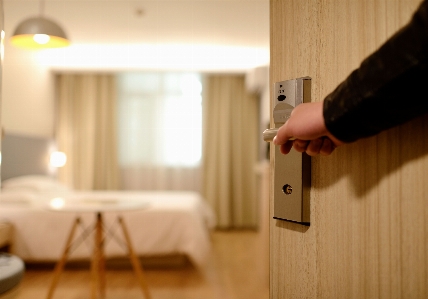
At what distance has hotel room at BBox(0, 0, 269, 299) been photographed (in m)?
3.32

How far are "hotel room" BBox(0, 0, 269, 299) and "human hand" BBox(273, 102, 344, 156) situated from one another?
1.65 meters

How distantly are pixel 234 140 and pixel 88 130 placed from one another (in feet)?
7.52

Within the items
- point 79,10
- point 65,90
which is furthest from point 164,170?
point 79,10

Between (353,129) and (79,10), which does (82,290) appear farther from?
(353,129)

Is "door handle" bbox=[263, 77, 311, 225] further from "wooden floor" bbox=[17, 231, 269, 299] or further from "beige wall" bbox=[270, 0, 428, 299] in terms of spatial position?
"wooden floor" bbox=[17, 231, 269, 299]

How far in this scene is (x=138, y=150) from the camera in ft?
19.8

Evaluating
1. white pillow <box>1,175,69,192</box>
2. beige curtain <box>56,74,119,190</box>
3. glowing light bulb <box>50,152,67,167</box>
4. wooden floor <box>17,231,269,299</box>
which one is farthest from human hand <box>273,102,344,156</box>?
beige curtain <box>56,74,119,190</box>

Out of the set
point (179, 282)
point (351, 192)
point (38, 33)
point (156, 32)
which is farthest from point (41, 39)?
point (351, 192)

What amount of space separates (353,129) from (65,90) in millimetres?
6088

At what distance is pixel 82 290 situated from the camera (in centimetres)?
302

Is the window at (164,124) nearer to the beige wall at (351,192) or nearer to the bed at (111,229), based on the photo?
the bed at (111,229)

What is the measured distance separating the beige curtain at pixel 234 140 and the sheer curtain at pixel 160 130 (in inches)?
7.3

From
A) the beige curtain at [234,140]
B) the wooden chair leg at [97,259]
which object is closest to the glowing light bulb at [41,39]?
the wooden chair leg at [97,259]

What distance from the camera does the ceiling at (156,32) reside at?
3.77 meters
